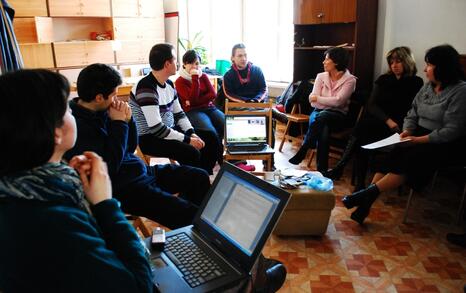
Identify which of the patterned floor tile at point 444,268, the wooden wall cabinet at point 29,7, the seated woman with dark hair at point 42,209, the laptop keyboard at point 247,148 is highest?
the wooden wall cabinet at point 29,7

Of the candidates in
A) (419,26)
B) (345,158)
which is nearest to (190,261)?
(345,158)

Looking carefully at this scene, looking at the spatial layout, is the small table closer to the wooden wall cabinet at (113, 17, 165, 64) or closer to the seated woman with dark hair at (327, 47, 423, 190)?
the seated woman with dark hair at (327, 47, 423, 190)

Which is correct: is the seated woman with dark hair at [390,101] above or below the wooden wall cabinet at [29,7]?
below

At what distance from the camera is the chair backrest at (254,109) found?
348 centimetres

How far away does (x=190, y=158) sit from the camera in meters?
3.04

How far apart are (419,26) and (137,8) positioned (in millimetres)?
4974

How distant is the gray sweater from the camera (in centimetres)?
289

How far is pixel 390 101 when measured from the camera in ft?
12.0

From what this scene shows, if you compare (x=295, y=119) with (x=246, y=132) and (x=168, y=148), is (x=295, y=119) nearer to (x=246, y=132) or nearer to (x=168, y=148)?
(x=246, y=132)

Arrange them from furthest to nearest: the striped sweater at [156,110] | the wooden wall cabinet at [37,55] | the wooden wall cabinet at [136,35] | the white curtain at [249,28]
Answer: the wooden wall cabinet at [136,35]
the white curtain at [249,28]
the wooden wall cabinet at [37,55]
the striped sweater at [156,110]

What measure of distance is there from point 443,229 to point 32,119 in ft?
9.33

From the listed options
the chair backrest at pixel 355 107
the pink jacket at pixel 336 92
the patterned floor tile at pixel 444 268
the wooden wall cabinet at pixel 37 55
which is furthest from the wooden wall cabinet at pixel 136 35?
the patterned floor tile at pixel 444 268

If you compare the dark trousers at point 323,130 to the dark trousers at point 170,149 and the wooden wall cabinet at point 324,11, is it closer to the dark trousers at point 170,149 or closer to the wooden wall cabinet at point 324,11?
the wooden wall cabinet at point 324,11

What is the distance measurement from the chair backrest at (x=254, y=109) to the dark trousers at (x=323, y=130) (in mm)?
483
